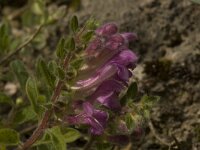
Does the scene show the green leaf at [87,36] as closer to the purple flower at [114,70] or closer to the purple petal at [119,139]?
the purple flower at [114,70]

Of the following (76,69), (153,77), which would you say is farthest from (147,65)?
(76,69)

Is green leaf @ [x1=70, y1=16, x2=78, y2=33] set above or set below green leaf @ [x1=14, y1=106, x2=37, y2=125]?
above

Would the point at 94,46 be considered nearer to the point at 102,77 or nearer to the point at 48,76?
the point at 102,77

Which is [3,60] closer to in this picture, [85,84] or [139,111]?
[85,84]

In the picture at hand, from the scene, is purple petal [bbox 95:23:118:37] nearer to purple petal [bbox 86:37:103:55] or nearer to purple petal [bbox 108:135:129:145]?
purple petal [bbox 86:37:103:55]

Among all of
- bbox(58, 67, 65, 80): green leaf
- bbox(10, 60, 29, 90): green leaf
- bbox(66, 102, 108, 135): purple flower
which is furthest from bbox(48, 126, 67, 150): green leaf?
bbox(10, 60, 29, 90): green leaf

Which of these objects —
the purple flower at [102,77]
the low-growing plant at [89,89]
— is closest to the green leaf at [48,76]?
the low-growing plant at [89,89]

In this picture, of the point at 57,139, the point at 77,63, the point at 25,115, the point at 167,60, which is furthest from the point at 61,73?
the point at 167,60
